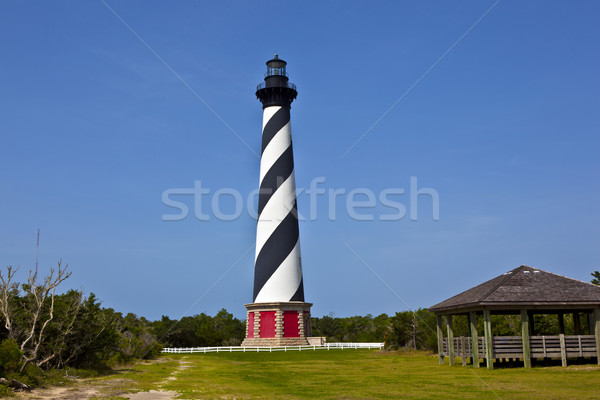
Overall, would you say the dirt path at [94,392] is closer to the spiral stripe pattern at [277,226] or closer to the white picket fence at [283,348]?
the white picket fence at [283,348]

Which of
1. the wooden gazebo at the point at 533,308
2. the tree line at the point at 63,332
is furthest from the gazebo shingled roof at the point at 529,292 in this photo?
the tree line at the point at 63,332

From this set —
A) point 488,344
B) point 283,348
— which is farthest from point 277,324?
point 488,344

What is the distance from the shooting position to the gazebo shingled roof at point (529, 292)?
2164 cm

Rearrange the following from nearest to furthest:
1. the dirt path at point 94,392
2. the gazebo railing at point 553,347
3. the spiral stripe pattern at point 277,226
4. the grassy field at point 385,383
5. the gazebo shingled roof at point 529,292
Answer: the dirt path at point 94,392 → the grassy field at point 385,383 → the gazebo shingled roof at point 529,292 → the gazebo railing at point 553,347 → the spiral stripe pattern at point 277,226

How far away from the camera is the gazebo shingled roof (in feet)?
71.0

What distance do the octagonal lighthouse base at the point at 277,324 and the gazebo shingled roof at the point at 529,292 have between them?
22.7 m

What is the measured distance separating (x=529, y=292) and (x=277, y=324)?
26.8 meters

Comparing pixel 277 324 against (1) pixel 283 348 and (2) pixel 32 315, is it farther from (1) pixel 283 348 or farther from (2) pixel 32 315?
(2) pixel 32 315

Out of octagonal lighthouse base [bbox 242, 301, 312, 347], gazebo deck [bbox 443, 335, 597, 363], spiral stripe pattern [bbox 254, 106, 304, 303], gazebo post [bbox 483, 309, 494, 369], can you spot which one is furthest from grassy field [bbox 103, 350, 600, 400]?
spiral stripe pattern [bbox 254, 106, 304, 303]

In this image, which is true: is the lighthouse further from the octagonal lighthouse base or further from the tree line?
the tree line

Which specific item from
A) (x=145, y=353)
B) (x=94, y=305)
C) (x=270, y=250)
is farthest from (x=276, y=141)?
(x=94, y=305)

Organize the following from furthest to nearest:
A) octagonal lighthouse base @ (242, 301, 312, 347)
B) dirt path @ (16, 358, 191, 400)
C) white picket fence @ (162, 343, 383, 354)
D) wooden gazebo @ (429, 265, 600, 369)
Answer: octagonal lighthouse base @ (242, 301, 312, 347), white picket fence @ (162, 343, 383, 354), wooden gazebo @ (429, 265, 600, 369), dirt path @ (16, 358, 191, 400)

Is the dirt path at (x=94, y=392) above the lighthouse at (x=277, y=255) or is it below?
below

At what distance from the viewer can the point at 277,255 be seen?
1816 inches
